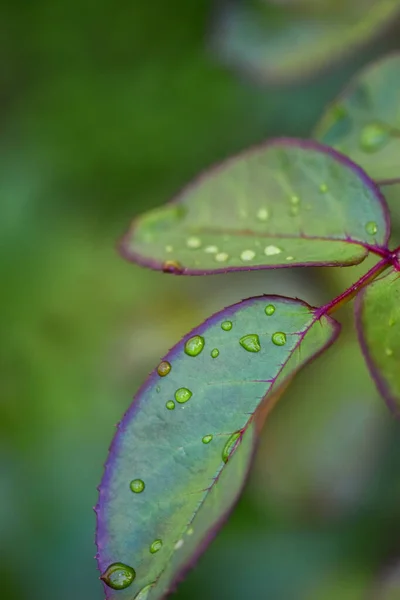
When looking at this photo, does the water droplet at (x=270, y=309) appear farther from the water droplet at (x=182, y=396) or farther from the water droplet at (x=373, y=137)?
the water droplet at (x=373, y=137)

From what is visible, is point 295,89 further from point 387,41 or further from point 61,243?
point 61,243

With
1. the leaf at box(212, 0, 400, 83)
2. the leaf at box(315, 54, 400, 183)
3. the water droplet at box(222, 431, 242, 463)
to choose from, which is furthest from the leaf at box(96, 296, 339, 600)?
the leaf at box(212, 0, 400, 83)

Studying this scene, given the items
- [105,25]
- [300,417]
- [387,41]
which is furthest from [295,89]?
[300,417]

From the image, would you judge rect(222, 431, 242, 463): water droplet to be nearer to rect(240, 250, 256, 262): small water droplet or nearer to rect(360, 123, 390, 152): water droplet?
rect(240, 250, 256, 262): small water droplet

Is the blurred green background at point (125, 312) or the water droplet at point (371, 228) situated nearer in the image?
the water droplet at point (371, 228)

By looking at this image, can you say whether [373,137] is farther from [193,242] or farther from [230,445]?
[230,445]

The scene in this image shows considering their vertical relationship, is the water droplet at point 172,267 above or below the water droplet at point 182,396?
above

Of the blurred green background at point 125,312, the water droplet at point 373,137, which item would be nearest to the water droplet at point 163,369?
the water droplet at point 373,137
